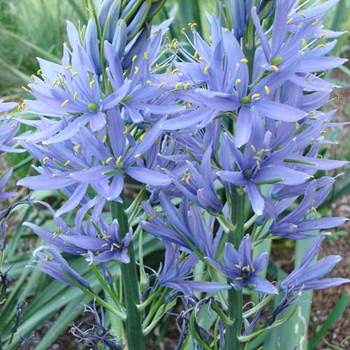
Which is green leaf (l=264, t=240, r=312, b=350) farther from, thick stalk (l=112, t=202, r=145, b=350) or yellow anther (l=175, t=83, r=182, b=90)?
yellow anther (l=175, t=83, r=182, b=90)

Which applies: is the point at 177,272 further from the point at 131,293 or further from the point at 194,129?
the point at 194,129

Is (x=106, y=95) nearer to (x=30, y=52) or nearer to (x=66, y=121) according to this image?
(x=66, y=121)

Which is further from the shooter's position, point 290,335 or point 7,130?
point 290,335

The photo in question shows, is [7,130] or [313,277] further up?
[7,130]

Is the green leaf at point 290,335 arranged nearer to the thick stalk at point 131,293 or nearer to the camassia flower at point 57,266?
the thick stalk at point 131,293

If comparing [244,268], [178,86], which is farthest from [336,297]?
[178,86]

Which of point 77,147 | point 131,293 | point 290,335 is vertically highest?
point 77,147

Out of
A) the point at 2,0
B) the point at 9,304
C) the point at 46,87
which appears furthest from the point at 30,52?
the point at 46,87
